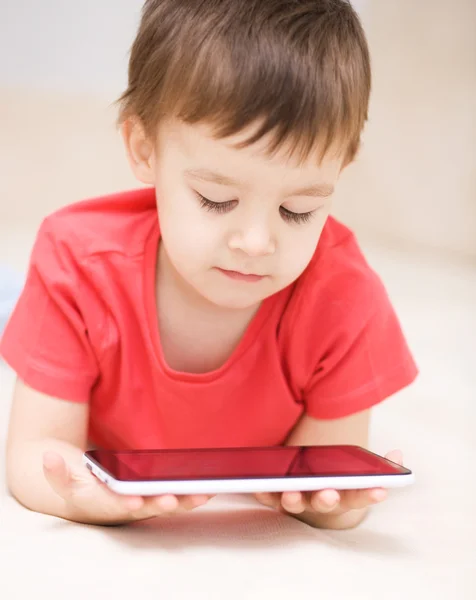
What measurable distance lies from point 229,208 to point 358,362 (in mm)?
239

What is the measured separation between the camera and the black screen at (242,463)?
2.42 feet

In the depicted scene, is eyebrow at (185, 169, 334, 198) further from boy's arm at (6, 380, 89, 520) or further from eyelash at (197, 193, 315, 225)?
boy's arm at (6, 380, 89, 520)

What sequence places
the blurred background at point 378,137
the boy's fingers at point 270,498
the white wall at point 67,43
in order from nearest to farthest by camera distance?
1. the boy's fingers at point 270,498
2. the blurred background at point 378,137
3. the white wall at point 67,43

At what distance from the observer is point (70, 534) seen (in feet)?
2.47

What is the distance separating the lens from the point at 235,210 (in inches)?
30.1

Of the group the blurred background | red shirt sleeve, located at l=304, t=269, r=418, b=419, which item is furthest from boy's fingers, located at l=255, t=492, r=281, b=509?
the blurred background

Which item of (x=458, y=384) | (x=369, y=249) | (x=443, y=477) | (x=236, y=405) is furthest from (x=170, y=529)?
(x=369, y=249)

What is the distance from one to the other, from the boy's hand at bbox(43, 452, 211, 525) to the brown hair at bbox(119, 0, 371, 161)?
286 millimetres

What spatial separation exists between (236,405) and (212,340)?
72 millimetres

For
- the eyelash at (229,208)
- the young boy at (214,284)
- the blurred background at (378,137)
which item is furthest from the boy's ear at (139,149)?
the blurred background at (378,137)

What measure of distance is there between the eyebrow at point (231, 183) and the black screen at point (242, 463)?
0.22 m

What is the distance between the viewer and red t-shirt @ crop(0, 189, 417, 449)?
0.90m

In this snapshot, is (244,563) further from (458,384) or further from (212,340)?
(458,384)

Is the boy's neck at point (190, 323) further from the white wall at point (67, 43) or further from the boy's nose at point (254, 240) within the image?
the white wall at point (67, 43)
